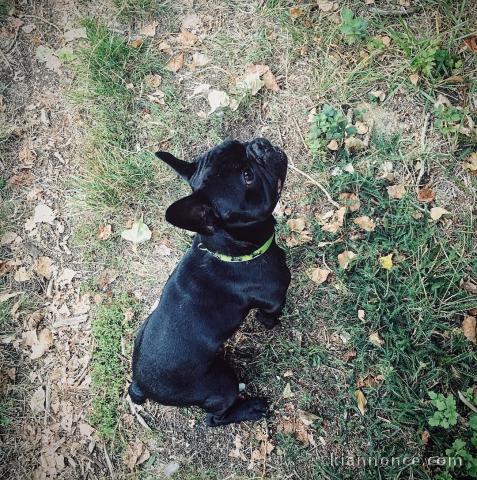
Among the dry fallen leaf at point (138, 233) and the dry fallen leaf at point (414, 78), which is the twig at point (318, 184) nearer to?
the dry fallen leaf at point (414, 78)

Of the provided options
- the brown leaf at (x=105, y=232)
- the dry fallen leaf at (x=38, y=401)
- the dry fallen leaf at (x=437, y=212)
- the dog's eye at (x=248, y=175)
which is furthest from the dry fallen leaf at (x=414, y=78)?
the dry fallen leaf at (x=38, y=401)

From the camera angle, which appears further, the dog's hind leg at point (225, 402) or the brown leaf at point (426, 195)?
the brown leaf at point (426, 195)

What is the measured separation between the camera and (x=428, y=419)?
3.44 meters

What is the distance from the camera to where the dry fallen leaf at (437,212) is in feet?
12.8

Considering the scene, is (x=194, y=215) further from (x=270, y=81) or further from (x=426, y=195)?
→ (x=270, y=81)

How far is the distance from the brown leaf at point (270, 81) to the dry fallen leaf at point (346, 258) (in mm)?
1850

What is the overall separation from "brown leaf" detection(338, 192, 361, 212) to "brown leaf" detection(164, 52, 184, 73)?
2354 millimetres

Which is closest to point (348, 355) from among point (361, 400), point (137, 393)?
point (361, 400)

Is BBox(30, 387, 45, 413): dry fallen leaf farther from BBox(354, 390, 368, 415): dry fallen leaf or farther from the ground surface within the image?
BBox(354, 390, 368, 415): dry fallen leaf

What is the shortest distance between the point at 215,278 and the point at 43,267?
2.50m

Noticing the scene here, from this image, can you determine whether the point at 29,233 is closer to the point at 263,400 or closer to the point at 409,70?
the point at 263,400

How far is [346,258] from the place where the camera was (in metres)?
3.99

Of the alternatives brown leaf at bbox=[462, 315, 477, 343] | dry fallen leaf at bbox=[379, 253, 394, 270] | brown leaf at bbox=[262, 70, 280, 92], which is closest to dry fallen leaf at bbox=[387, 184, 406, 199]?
dry fallen leaf at bbox=[379, 253, 394, 270]

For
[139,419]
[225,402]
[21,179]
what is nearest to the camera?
[225,402]
